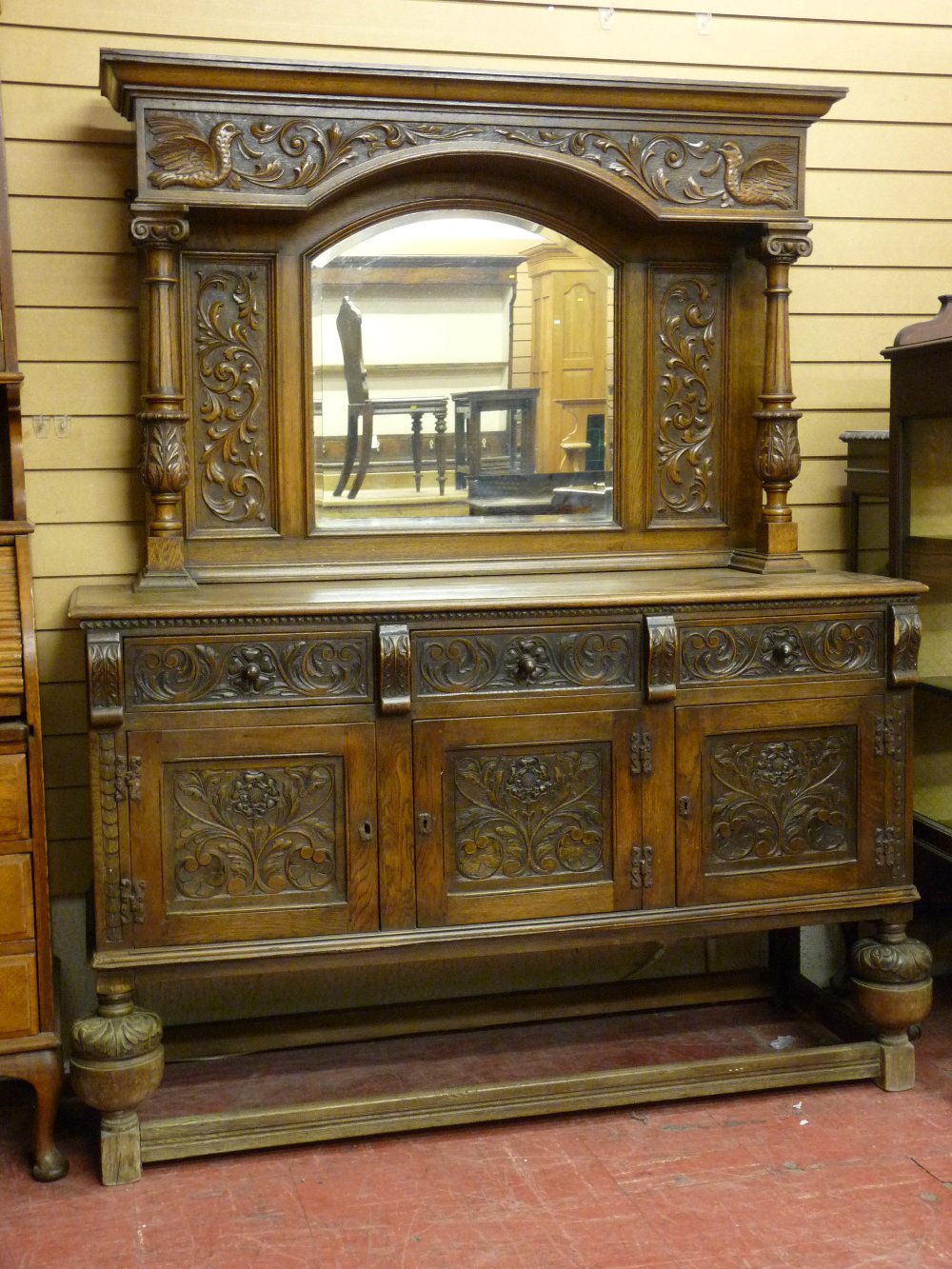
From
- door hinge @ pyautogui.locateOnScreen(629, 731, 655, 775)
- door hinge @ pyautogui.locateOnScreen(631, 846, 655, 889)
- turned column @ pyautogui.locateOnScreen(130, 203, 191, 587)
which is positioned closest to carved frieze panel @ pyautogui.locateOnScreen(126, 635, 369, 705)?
turned column @ pyautogui.locateOnScreen(130, 203, 191, 587)

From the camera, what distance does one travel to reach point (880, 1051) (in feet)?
11.5

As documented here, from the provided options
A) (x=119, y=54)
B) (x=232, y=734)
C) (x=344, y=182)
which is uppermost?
(x=119, y=54)

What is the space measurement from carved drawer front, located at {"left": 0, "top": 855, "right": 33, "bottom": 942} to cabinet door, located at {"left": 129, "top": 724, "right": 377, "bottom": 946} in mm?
228

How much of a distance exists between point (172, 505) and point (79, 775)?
30.6 inches

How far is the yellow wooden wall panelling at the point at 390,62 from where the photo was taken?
11.3ft

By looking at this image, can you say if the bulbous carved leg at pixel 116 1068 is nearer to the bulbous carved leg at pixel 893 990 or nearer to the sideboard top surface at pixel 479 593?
the sideboard top surface at pixel 479 593

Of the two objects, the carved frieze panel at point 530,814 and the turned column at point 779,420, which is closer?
the carved frieze panel at point 530,814

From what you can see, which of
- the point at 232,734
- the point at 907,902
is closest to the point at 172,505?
the point at 232,734

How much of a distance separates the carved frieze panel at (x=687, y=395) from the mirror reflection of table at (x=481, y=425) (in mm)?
362

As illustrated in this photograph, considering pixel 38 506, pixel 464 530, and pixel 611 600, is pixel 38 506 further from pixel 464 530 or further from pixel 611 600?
pixel 611 600

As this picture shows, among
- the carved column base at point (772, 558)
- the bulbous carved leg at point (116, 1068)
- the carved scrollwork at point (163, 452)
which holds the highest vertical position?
the carved scrollwork at point (163, 452)

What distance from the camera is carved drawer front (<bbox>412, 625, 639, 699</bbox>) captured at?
3.17 m

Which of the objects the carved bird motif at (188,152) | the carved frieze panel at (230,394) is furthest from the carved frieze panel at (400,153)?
the carved frieze panel at (230,394)

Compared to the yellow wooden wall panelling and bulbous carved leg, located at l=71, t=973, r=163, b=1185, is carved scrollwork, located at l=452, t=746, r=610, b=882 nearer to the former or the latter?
bulbous carved leg, located at l=71, t=973, r=163, b=1185
